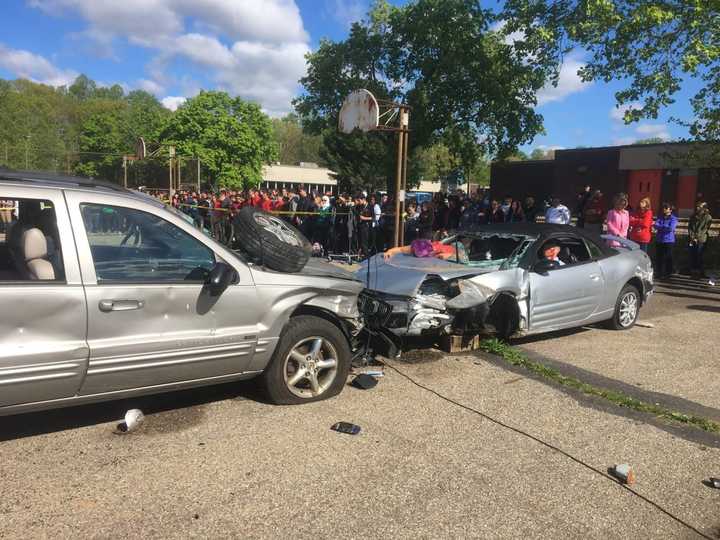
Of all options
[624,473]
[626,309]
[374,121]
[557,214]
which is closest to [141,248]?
[624,473]

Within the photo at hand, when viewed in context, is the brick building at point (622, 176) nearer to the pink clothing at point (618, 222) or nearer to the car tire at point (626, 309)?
the pink clothing at point (618, 222)

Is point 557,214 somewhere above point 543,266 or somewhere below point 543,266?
above

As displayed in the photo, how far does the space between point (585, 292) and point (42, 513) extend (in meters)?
5.83

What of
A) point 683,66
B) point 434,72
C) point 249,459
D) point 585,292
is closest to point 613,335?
point 585,292

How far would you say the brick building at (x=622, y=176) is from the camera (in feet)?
91.9

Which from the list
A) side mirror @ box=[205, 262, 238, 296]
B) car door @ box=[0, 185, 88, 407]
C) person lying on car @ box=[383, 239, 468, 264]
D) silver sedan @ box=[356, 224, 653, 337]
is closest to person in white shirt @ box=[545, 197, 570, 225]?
silver sedan @ box=[356, 224, 653, 337]

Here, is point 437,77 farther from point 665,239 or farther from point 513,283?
point 513,283

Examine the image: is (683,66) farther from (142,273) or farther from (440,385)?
(142,273)

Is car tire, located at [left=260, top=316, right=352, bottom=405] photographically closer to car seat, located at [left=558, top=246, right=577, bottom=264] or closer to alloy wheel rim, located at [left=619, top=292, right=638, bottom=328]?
car seat, located at [left=558, top=246, right=577, bottom=264]

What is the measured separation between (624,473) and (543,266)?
10.3 ft

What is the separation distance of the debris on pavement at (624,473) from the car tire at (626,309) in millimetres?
4175

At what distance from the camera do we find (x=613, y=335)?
7270mm

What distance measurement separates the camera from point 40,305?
11.0 ft

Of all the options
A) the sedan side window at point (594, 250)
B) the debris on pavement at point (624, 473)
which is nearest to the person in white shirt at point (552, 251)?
the sedan side window at point (594, 250)
